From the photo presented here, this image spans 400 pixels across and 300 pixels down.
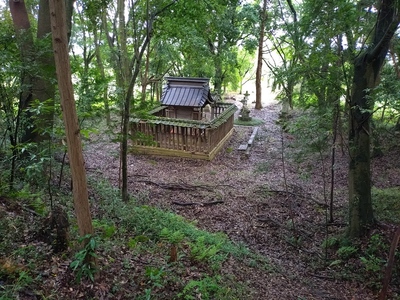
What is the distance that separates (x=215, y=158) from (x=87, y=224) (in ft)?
29.5

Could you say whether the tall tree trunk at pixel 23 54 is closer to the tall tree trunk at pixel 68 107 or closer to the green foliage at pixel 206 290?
the tall tree trunk at pixel 68 107

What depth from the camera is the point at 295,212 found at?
764cm

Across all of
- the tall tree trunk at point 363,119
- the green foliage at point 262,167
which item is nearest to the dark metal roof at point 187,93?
the green foliage at point 262,167

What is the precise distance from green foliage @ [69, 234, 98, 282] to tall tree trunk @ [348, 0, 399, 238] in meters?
4.70

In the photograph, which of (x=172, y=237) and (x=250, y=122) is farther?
(x=250, y=122)

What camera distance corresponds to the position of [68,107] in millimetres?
2508

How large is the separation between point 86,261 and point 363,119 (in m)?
5.21

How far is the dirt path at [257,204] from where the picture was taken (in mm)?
4906

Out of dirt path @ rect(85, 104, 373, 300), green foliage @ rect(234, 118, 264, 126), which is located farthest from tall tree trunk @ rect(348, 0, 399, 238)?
green foliage @ rect(234, 118, 264, 126)

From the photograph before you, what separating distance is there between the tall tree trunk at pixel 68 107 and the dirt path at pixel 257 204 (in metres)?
2.78

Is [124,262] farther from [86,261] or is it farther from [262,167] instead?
[262,167]

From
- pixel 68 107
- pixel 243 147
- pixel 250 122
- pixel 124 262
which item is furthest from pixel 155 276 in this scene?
pixel 250 122

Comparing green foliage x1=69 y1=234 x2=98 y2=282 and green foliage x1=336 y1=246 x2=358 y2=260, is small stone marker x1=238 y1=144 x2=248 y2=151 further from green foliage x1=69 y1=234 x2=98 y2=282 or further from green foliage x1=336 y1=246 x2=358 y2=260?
green foliage x1=69 y1=234 x2=98 y2=282

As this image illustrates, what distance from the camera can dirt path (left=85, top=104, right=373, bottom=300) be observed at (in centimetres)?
491
